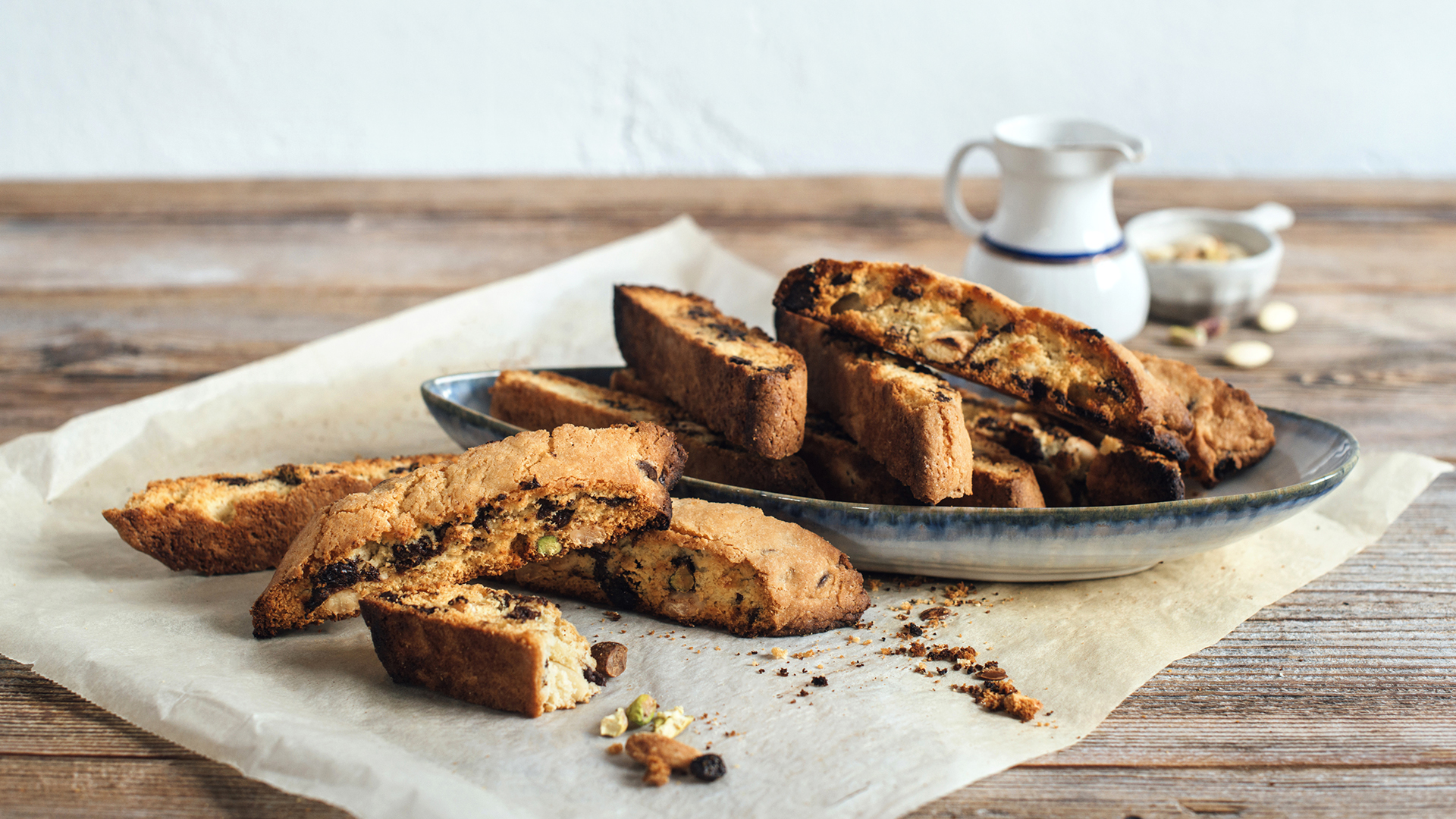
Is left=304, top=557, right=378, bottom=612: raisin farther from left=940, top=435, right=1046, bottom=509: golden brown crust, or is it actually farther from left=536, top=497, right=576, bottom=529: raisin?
left=940, top=435, right=1046, bottom=509: golden brown crust

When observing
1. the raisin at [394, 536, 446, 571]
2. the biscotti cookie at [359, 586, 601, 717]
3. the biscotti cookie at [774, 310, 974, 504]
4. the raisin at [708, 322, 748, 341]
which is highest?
the raisin at [708, 322, 748, 341]

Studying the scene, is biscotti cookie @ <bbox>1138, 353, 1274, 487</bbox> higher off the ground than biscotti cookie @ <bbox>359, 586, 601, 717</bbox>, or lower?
higher

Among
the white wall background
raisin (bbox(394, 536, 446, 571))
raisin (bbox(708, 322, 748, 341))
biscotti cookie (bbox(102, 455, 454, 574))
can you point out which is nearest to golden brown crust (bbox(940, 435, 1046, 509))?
raisin (bbox(708, 322, 748, 341))

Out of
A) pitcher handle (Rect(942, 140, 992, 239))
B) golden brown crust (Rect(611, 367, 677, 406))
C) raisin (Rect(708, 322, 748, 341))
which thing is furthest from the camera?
pitcher handle (Rect(942, 140, 992, 239))

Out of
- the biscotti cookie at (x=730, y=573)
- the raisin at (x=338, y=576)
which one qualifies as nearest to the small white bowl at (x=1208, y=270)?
the biscotti cookie at (x=730, y=573)

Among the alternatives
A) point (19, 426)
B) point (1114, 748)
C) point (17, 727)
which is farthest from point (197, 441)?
point (1114, 748)

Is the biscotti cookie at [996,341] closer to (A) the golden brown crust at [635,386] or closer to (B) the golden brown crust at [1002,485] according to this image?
(B) the golden brown crust at [1002,485]
